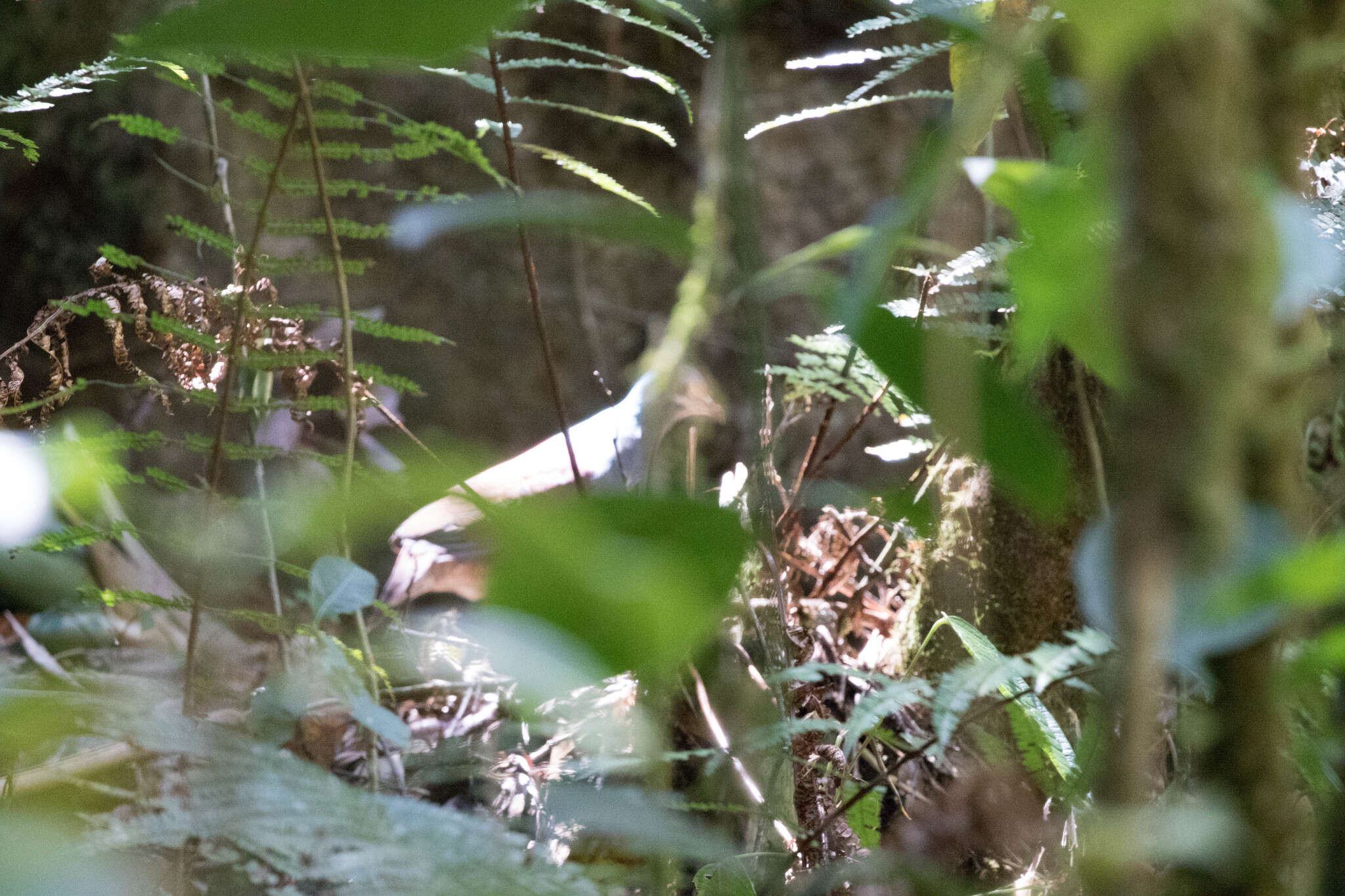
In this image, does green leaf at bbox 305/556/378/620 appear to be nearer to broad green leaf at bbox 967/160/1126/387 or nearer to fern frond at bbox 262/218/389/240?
fern frond at bbox 262/218/389/240

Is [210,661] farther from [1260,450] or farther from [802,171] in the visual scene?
[802,171]

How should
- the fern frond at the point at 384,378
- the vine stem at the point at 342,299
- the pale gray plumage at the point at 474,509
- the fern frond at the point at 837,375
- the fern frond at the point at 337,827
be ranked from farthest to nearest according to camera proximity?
the pale gray plumage at the point at 474,509, the fern frond at the point at 837,375, the fern frond at the point at 384,378, the vine stem at the point at 342,299, the fern frond at the point at 337,827

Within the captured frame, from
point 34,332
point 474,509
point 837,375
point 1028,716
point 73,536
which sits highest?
point 34,332

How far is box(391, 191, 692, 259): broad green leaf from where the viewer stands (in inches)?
8.1

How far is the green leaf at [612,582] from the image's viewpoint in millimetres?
166

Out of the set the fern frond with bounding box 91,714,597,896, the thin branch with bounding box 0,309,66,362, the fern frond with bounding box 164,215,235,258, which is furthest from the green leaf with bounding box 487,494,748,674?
the thin branch with bounding box 0,309,66,362

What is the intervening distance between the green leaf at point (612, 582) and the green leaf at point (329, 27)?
0.09 meters

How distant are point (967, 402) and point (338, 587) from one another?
2.80 feet

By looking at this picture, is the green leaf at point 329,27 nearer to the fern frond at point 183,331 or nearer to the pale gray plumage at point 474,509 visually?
the fern frond at point 183,331

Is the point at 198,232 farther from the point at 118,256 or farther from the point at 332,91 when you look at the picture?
the point at 332,91

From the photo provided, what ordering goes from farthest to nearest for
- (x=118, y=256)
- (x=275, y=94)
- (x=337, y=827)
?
(x=118, y=256), (x=275, y=94), (x=337, y=827)

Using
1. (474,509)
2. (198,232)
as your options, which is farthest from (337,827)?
(474,509)

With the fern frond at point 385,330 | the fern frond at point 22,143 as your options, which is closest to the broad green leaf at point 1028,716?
the fern frond at point 385,330

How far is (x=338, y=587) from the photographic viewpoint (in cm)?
94
